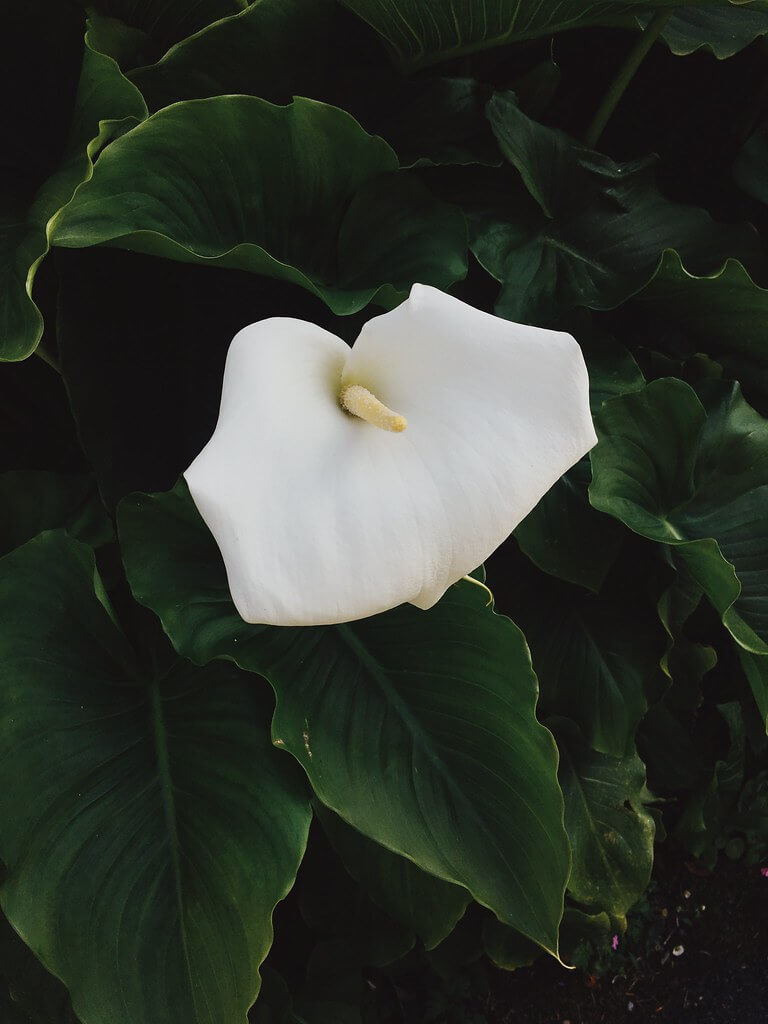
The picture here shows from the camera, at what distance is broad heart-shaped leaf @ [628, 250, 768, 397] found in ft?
2.62

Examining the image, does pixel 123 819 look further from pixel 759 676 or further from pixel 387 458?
pixel 759 676

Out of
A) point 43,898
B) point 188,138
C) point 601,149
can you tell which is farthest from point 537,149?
point 43,898

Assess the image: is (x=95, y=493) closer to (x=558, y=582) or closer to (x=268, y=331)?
(x=268, y=331)

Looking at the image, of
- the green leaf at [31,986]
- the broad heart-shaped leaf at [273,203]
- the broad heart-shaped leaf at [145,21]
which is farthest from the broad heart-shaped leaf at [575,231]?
the green leaf at [31,986]

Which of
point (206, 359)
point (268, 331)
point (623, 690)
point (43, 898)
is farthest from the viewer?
point (623, 690)

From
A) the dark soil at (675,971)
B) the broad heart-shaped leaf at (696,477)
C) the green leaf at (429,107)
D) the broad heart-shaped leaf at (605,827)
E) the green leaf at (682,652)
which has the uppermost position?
the green leaf at (429,107)

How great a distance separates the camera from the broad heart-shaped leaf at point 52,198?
595 mm

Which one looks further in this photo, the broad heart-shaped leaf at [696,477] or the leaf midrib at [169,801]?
the broad heart-shaped leaf at [696,477]

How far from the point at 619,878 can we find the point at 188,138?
0.95 meters

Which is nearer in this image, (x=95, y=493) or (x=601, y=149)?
(x=95, y=493)

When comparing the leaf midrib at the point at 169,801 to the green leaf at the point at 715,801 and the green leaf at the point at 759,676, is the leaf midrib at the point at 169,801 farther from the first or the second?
the green leaf at the point at 715,801

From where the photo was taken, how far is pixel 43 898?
2.06ft

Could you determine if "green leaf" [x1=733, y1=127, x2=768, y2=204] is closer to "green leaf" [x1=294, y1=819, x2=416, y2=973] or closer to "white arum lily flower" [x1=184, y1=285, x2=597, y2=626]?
"white arum lily flower" [x1=184, y1=285, x2=597, y2=626]

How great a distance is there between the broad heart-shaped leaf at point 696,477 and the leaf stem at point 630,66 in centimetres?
33
